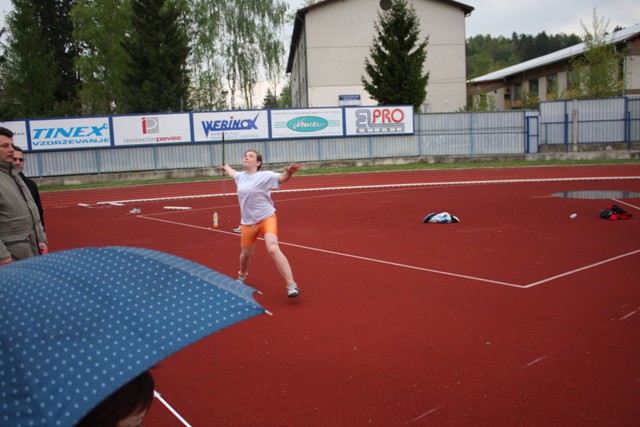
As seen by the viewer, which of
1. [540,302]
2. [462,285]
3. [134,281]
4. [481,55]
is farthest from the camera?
[481,55]

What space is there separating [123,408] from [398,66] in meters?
39.7

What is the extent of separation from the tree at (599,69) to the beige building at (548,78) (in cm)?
76

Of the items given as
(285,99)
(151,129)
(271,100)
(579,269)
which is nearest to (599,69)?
(151,129)

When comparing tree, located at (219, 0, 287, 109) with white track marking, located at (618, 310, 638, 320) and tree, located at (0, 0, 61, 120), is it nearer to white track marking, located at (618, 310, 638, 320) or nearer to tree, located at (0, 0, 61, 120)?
tree, located at (0, 0, 61, 120)

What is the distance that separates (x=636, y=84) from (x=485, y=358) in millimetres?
52017

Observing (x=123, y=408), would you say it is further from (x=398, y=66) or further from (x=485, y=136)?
(x=398, y=66)

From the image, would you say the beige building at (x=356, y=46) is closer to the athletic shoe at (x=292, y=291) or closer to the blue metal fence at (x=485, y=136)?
the blue metal fence at (x=485, y=136)

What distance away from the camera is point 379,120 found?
33500mm

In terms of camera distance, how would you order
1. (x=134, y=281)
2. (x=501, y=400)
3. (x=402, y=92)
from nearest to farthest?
(x=134, y=281) → (x=501, y=400) → (x=402, y=92)

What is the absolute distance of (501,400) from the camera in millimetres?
4480

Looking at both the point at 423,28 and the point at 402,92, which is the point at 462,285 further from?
the point at 423,28

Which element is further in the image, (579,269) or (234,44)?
(234,44)

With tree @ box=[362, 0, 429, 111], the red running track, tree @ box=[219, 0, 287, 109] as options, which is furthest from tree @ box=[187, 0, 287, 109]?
the red running track

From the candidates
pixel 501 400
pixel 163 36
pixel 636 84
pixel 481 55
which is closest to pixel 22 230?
pixel 501 400
